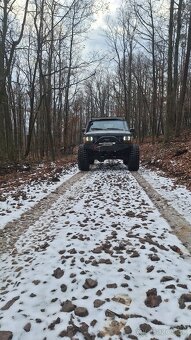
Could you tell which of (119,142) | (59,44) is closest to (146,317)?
(119,142)

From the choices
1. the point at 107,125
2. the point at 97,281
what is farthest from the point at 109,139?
the point at 97,281

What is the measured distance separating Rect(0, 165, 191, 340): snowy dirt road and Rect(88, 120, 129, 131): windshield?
26.7ft

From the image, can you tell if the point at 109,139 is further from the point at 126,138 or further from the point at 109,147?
the point at 126,138

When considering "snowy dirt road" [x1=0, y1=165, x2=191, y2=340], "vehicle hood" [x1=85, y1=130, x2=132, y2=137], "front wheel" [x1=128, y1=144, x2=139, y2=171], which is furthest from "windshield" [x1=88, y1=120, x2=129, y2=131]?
"snowy dirt road" [x1=0, y1=165, x2=191, y2=340]

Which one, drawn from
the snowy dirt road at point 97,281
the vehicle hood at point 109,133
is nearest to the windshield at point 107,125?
the vehicle hood at point 109,133

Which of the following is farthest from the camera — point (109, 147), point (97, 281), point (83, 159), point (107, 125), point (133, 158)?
point (107, 125)

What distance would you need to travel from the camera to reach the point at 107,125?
46.4ft

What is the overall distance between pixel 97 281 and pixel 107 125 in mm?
10850

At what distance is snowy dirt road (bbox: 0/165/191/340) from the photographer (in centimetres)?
300

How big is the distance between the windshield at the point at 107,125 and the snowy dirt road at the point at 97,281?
8.15 m

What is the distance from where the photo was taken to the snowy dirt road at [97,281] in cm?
300

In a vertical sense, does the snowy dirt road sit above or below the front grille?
below

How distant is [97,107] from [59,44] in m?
39.4

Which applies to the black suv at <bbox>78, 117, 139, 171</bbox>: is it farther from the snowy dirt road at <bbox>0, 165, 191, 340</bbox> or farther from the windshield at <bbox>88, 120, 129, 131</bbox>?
the snowy dirt road at <bbox>0, 165, 191, 340</bbox>
